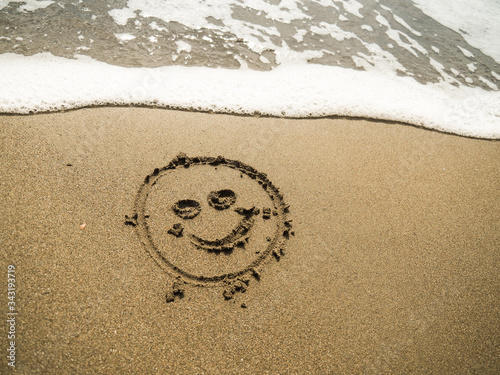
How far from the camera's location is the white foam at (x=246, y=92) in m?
3.05

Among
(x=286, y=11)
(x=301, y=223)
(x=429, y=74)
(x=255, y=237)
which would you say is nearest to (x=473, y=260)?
(x=301, y=223)

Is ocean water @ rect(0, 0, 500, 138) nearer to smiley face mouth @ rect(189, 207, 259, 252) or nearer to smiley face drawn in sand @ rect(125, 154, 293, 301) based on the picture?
smiley face drawn in sand @ rect(125, 154, 293, 301)

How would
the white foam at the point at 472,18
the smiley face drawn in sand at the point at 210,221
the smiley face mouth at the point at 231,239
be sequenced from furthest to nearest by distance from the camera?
the white foam at the point at 472,18, the smiley face mouth at the point at 231,239, the smiley face drawn in sand at the point at 210,221

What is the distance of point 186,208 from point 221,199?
307mm

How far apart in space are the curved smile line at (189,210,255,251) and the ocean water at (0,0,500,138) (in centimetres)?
144

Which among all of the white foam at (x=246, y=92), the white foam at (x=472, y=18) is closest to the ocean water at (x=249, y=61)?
the white foam at (x=246, y=92)

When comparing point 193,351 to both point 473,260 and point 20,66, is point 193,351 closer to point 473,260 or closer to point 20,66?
point 473,260

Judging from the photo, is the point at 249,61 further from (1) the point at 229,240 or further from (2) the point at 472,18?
(2) the point at 472,18

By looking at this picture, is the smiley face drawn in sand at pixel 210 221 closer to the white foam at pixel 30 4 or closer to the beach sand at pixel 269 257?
the beach sand at pixel 269 257

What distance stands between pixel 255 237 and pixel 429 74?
392cm

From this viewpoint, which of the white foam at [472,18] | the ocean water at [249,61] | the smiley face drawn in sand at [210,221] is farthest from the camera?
the white foam at [472,18]

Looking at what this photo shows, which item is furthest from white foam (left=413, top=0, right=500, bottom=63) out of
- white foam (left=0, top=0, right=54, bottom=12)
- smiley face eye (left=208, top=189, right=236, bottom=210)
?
white foam (left=0, top=0, right=54, bottom=12)

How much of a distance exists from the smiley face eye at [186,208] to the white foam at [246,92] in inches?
47.4

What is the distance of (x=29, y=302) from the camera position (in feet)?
5.80
